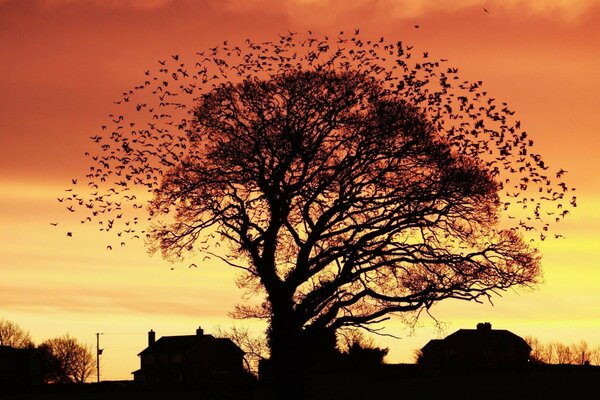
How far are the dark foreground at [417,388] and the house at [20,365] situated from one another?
65.5 m

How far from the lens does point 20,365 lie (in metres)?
130

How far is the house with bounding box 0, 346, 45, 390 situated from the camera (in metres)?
126

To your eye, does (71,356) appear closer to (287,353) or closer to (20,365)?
(20,365)

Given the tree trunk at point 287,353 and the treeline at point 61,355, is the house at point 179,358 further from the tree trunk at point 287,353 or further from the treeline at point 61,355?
the tree trunk at point 287,353

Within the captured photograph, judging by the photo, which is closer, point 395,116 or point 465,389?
point 395,116

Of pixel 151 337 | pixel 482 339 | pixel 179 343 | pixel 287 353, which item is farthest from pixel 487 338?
pixel 287 353

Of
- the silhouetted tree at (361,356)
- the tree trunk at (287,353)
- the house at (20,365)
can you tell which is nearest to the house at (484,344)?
the house at (20,365)

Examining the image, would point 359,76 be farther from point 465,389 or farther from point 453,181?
point 465,389

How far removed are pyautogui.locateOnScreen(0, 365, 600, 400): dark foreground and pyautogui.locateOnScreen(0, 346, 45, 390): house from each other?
65.5 m

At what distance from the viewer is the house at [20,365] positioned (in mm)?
126062

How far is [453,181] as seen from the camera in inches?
1545

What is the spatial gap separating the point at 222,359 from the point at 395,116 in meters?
114

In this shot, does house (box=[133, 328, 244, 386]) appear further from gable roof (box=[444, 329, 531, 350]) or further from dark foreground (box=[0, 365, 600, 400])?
dark foreground (box=[0, 365, 600, 400])

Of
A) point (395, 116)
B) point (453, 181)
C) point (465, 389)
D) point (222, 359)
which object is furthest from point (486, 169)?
point (222, 359)
